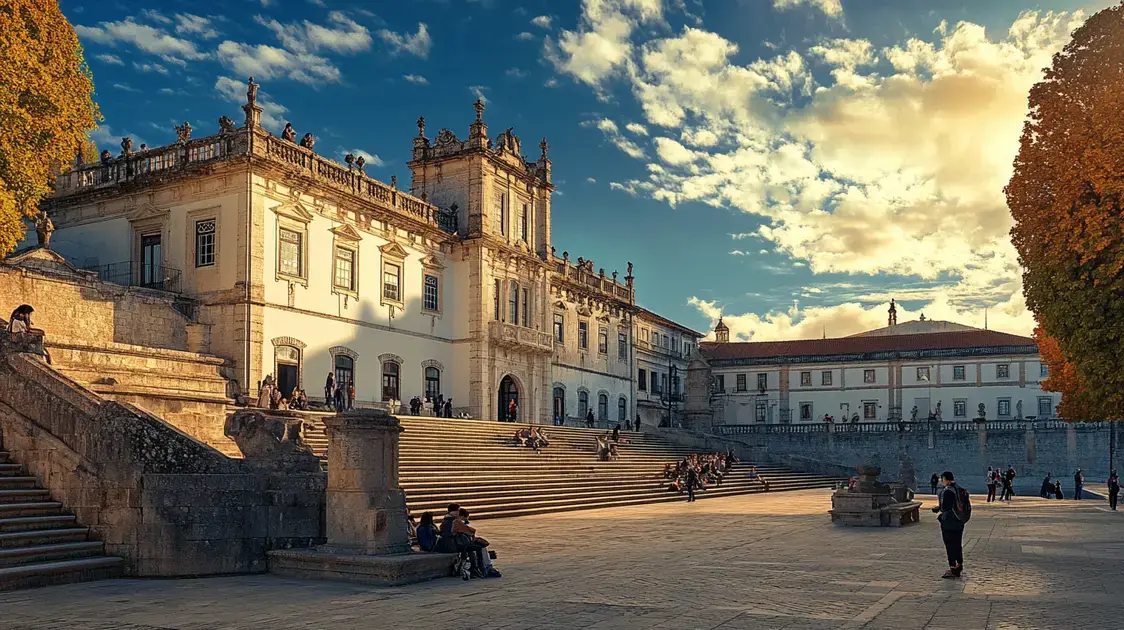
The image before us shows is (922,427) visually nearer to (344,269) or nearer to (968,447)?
(968,447)

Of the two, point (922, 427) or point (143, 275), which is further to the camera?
point (922, 427)

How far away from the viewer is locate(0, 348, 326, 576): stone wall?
12141mm

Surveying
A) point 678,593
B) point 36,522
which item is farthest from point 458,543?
point 36,522

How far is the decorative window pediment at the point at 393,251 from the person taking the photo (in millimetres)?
36375

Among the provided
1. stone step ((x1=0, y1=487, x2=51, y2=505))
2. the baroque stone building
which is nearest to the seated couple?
stone step ((x1=0, y1=487, x2=51, y2=505))

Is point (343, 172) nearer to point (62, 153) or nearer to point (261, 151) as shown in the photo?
point (261, 151)

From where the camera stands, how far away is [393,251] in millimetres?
36812

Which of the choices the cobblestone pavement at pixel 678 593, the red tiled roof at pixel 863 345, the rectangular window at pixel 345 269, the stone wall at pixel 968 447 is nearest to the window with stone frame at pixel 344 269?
the rectangular window at pixel 345 269

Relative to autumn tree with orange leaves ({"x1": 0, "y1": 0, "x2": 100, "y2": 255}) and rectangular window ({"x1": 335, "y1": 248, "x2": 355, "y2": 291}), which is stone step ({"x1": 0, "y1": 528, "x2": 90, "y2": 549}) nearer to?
autumn tree with orange leaves ({"x1": 0, "y1": 0, "x2": 100, "y2": 255})

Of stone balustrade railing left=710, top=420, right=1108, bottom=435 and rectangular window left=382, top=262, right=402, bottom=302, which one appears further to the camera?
stone balustrade railing left=710, top=420, right=1108, bottom=435

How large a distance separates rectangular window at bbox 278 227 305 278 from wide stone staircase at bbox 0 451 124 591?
1864 centimetres

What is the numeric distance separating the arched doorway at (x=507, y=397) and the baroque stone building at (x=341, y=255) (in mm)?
86

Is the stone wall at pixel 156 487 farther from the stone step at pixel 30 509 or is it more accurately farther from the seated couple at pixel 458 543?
the seated couple at pixel 458 543

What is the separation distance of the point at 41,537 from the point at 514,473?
57.0 ft
